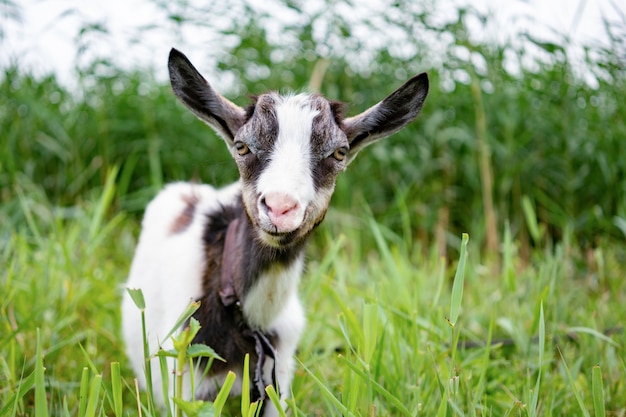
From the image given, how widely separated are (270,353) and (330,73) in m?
2.96

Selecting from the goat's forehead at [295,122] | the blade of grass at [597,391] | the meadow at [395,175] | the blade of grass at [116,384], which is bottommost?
the meadow at [395,175]

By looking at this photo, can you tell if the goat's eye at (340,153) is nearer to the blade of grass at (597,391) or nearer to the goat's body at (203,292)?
the goat's body at (203,292)

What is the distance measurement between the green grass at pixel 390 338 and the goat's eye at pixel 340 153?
529 mm

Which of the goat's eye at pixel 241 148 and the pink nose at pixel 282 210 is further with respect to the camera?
the goat's eye at pixel 241 148

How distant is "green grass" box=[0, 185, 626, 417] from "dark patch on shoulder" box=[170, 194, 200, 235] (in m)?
0.62

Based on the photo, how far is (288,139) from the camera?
2.07 m

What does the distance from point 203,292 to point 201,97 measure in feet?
2.34

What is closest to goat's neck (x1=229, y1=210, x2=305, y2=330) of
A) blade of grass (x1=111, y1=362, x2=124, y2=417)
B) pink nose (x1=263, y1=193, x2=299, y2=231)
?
pink nose (x1=263, y1=193, x2=299, y2=231)

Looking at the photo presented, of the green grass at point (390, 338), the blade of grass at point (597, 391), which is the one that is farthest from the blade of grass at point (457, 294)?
the blade of grass at point (597, 391)

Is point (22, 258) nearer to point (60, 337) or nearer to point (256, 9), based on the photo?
point (60, 337)

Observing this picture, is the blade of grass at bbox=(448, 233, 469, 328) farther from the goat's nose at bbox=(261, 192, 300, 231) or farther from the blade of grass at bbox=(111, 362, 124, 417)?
the blade of grass at bbox=(111, 362, 124, 417)

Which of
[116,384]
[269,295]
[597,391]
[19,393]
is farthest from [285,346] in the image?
[597,391]

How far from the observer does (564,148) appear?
179 inches

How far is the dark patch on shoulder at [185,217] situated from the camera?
278cm
